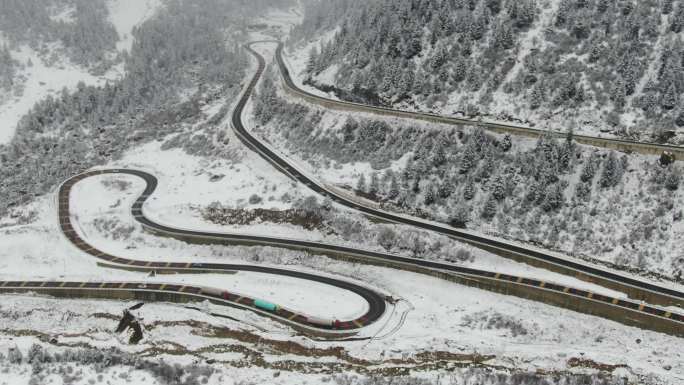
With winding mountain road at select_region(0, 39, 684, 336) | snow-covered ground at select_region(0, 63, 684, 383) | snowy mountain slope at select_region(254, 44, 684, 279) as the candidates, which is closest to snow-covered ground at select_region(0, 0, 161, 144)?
snow-covered ground at select_region(0, 63, 684, 383)

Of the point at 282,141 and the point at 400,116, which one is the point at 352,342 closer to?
the point at 400,116

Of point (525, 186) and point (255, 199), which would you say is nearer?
point (525, 186)

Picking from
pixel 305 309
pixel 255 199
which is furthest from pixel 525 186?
pixel 255 199

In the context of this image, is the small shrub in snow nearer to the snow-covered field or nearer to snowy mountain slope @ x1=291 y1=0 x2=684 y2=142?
the snow-covered field

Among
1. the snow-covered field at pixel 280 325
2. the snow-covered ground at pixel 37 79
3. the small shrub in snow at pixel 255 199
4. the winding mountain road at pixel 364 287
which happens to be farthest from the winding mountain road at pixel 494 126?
the snow-covered ground at pixel 37 79

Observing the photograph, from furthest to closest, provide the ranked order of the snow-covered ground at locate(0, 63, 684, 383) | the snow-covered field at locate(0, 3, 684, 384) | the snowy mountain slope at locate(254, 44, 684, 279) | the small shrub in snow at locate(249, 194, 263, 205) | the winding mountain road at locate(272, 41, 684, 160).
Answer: the small shrub in snow at locate(249, 194, 263, 205) < the winding mountain road at locate(272, 41, 684, 160) < the snowy mountain slope at locate(254, 44, 684, 279) < the snow-covered ground at locate(0, 63, 684, 383) < the snow-covered field at locate(0, 3, 684, 384)

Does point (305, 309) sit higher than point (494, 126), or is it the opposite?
point (494, 126)

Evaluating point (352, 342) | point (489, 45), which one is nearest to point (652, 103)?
point (489, 45)

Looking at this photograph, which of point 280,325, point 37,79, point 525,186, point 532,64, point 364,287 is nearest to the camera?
point 280,325

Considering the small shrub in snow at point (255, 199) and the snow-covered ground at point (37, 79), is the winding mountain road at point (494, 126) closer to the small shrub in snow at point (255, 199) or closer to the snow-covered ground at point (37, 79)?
the small shrub in snow at point (255, 199)

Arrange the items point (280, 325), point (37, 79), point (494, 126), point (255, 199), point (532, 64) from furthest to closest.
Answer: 1. point (37, 79)
2. point (532, 64)
3. point (255, 199)
4. point (494, 126)
5. point (280, 325)

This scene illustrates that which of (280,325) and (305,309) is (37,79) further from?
(280,325)

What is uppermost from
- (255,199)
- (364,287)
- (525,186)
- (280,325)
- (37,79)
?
(37,79)
